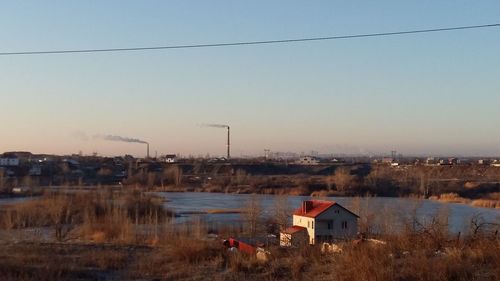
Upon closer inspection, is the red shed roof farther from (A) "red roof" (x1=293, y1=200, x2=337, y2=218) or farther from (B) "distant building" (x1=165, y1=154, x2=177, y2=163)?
(B) "distant building" (x1=165, y1=154, x2=177, y2=163)

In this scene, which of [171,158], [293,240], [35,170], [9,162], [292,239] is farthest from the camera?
[171,158]

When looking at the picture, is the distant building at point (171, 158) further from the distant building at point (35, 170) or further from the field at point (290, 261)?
the field at point (290, 261)

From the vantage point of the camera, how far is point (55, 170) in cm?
6894

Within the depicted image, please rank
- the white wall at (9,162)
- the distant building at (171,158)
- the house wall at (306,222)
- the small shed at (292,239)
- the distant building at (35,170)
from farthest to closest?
the distant building at (171,158)
the white wall at (9,162)
the distant building at (35,170)
the house wall at (306,222)
the small shed at (292,239)

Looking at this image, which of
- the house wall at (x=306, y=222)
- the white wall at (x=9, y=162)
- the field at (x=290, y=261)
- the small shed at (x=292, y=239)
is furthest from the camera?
the white wall at (x=9, y=162)

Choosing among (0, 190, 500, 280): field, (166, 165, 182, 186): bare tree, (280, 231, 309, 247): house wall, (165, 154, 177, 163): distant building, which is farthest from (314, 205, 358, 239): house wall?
(165, 154, 177, 163): distant building

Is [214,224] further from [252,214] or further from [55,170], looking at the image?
[55,170]

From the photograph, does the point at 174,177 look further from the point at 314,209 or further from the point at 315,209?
the point at 315,209

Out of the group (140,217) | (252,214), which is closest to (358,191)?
(140,217)

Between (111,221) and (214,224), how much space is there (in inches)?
208

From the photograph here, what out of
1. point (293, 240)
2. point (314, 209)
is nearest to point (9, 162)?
point (314, 209)

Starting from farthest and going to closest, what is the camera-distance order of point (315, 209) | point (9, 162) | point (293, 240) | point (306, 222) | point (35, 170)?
point (9, 162) → point (35, 170) → point (315, 209) → point (306, 222) → point (293, 240)

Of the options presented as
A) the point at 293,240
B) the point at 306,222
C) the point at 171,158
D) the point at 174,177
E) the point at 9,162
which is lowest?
the point at 306,222

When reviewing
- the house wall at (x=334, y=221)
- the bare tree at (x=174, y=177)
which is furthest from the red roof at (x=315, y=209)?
the bare tree at (x=174, y=177)
